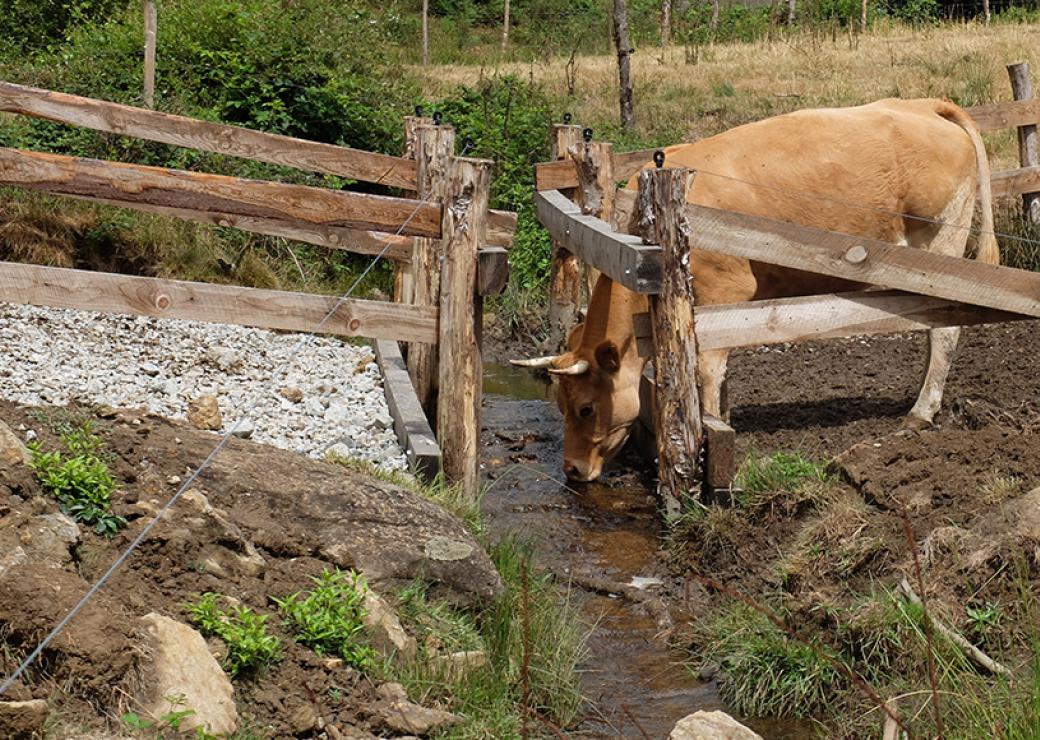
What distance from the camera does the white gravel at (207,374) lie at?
693 centimetres

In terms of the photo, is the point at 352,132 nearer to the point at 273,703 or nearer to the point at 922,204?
the point at 922,204

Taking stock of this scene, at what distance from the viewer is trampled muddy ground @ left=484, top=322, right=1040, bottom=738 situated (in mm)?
5602

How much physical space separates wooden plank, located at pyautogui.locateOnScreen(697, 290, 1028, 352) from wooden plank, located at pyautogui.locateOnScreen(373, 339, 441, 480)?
5.15 ft

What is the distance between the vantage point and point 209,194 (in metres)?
6.23

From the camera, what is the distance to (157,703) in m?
3.79

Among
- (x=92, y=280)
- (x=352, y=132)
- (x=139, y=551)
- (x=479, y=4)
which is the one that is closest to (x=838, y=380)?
(x=92, y=280)

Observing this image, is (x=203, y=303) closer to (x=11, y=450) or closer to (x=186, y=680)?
(x=11, y=450)

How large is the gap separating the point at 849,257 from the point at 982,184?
2.41 m

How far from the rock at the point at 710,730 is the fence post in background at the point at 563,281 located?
6.39 m

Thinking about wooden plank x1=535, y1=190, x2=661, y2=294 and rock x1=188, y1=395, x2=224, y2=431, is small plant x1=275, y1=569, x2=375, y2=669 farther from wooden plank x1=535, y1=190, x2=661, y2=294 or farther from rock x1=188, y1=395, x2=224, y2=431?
wooden plank x1=535, y1=190, x2=661, y2=294

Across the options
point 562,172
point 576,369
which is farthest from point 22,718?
point 562,172

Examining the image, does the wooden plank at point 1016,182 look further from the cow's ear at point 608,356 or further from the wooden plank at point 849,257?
the cow's ear at point 608,356

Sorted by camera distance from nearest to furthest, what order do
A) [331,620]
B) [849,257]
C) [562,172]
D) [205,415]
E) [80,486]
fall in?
[331,620], [80,486], [205,415], [849,257], [562,172]

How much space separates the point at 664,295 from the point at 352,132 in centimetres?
817
